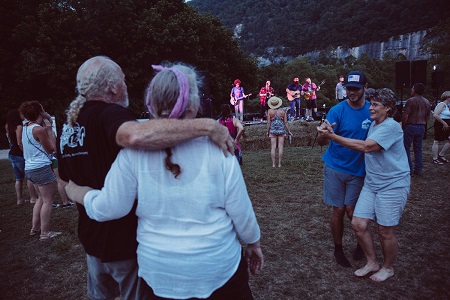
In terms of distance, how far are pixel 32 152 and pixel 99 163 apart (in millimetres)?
3328

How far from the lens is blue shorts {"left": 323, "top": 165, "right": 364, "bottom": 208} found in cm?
324

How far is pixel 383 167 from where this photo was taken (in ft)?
9.49

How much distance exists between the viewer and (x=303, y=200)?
230 inches

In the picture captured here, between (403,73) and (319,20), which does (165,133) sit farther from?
(319,20)

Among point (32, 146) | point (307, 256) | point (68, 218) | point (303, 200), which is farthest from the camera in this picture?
point (303, 200)

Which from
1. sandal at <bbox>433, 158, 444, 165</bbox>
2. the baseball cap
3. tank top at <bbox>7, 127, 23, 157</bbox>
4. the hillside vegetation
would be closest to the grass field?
tank top at <bbox>7, 127, 23, 157</bbox>

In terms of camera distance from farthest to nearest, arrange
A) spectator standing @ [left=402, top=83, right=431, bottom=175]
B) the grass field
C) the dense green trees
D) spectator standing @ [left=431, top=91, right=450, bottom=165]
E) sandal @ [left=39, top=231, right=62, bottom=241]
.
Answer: the dense green trees
spectator standing @ [left=431, top=91, right=450, bottom=165]
spectator standing @ [left=402, top=83, right=431, bottom=175]
sandal @ [left=39, top=231, right=62, bottom=241]
the grass field

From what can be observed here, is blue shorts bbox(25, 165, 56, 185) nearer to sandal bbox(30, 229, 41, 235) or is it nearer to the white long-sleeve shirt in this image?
sandal bbox(30, 229, 41, 235)

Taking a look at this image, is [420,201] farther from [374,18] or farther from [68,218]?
[374,18]

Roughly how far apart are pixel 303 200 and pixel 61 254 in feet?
13.0

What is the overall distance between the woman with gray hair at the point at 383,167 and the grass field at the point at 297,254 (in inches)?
19.8

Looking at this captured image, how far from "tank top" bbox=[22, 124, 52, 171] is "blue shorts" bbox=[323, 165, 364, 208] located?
11.9 ft

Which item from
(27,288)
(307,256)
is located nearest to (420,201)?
(307,256)

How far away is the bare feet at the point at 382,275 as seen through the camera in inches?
122
